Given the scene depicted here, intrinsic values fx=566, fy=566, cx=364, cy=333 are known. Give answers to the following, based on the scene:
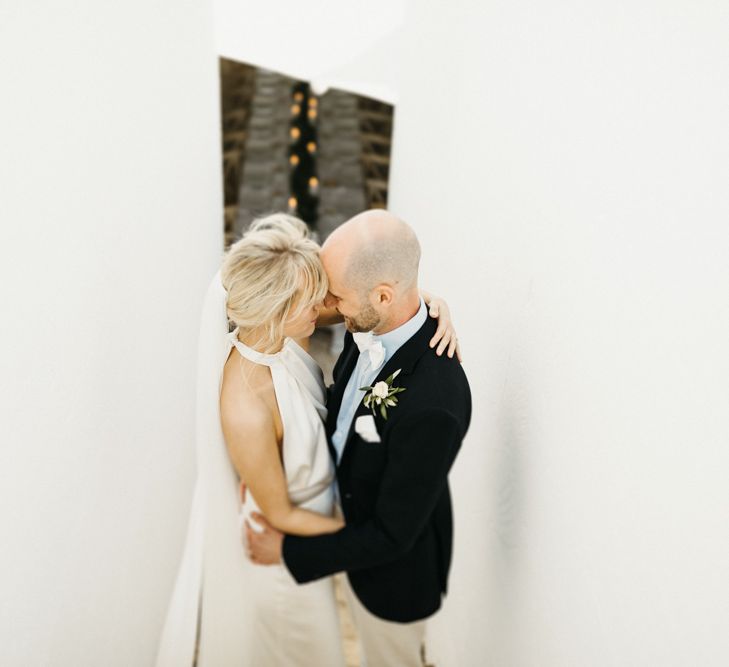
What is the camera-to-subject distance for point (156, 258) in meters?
1.72

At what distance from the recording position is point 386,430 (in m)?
1.30

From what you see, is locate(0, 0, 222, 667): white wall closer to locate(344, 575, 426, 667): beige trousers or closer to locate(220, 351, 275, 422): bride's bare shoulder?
locate(220, 351, 275, 422): bride's bare shoulder

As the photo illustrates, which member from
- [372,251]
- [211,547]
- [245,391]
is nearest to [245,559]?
[211,547]

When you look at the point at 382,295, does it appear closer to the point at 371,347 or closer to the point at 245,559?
the point at 371,347

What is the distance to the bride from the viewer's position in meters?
1.27

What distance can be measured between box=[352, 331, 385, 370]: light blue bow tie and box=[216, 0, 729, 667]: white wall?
359 millimetres

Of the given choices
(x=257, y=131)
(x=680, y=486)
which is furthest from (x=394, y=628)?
(x=257, y=131)

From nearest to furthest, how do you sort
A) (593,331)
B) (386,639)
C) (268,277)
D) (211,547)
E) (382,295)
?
(593,331)
(268,277)
(382,295)
(211,547)
(386,639)

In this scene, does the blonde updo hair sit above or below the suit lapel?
above

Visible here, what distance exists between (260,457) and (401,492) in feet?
1.09

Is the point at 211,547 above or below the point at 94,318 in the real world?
below

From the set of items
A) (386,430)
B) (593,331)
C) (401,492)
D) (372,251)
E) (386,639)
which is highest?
(372,251)

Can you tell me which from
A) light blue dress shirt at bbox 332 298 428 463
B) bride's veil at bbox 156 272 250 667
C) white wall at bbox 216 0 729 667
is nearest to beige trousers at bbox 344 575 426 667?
white wall at bbox 216 0 729 667

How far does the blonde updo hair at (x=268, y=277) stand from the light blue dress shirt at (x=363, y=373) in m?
0.26
